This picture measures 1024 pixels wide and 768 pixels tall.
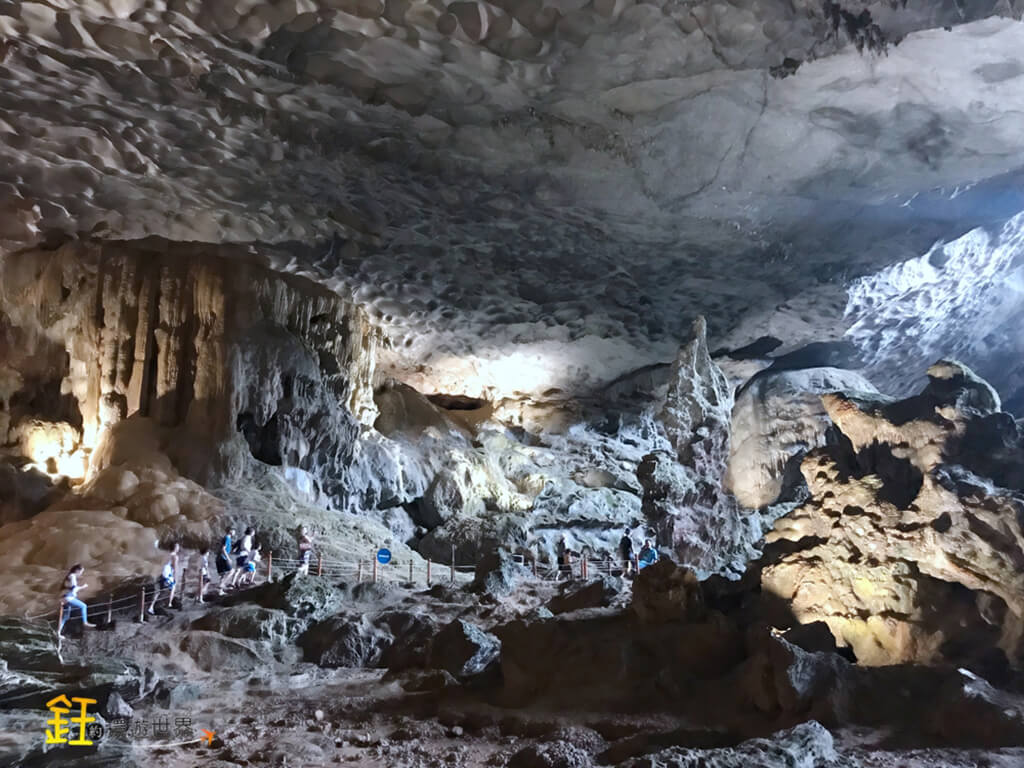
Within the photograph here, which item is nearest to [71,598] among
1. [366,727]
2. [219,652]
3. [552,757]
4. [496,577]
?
[219,652]

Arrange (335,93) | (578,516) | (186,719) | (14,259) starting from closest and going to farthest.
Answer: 1. (186,719)
2. (335,93)
3. (14,259)
4. (578,516)

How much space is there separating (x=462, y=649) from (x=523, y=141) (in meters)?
8.55

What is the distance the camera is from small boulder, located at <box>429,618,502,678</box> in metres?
9.67

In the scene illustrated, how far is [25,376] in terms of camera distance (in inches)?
772

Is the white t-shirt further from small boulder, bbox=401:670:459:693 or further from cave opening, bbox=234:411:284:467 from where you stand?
cave opening, bbox=234:411:284:467

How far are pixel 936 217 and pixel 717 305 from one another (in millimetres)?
6340

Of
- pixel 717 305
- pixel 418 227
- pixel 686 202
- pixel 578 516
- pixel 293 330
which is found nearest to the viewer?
pixel 686 202

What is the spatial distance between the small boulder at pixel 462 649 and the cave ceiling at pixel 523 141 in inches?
313

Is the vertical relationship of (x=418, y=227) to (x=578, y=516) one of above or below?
above

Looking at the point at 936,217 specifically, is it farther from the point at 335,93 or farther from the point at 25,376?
the point at 25,376

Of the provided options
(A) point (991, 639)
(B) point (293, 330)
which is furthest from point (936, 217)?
(B) point (293, 330)

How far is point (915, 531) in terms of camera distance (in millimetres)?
7605

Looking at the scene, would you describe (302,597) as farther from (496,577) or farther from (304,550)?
(496,577)

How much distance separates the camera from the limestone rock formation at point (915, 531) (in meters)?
6.91
